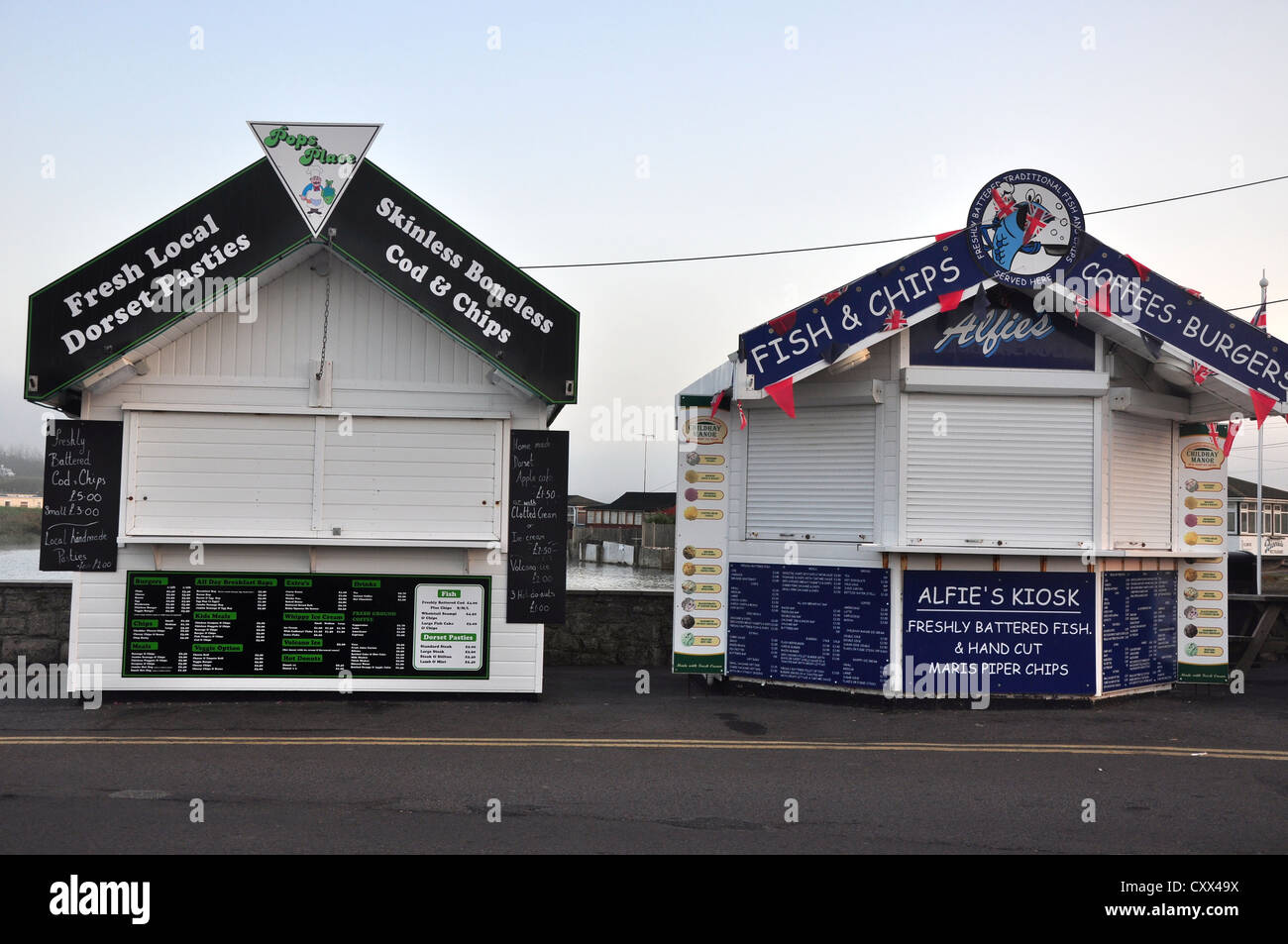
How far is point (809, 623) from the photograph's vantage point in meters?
Result: 12.1

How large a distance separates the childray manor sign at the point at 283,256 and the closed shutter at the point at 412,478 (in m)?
1.02

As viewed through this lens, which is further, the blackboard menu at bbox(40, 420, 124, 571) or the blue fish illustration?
the blue fish illustration

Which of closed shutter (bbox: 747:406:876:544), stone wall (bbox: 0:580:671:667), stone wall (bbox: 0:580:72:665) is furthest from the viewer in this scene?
stone wall (bbox: 0:580:671:667)

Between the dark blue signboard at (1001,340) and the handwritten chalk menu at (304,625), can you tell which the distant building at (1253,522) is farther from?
the handwritten chalk menu at (304,625)

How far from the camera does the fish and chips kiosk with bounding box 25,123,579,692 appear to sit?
1102cm

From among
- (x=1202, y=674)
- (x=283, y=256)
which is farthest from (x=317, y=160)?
(x=1202, y=674)

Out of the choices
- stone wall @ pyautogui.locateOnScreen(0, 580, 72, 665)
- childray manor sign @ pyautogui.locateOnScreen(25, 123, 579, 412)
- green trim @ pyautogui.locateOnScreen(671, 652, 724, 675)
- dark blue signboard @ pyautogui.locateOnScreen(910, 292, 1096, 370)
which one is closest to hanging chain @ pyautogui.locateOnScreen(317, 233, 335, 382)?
childray manor sign @ pyautogui.locateOnScreen(25, 123, 579, 412)

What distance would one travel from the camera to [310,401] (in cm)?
1157

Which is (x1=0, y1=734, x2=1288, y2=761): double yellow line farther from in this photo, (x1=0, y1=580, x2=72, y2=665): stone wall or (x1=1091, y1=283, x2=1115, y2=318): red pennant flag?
(x1=1091, y1=283, x2=1115, y2=318): red pennant flag

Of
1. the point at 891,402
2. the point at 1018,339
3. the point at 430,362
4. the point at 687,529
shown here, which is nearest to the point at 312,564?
the point at 430,362

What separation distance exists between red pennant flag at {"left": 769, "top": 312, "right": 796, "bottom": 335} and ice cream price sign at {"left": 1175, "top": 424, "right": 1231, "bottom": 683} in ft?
16.5

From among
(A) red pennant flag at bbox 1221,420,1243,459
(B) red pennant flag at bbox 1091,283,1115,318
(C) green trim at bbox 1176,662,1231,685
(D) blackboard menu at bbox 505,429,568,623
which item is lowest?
(C) green trim at bbox 1176,662,1231,685
